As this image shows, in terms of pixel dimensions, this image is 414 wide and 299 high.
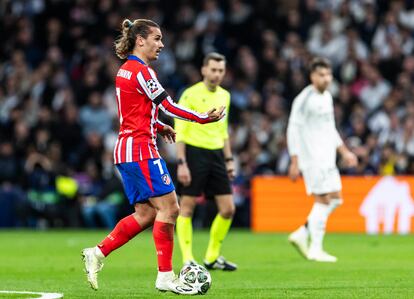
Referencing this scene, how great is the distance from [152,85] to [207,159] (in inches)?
136

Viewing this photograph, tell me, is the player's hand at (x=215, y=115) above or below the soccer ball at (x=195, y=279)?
above

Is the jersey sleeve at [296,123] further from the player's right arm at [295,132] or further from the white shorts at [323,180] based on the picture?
the white shorts at [323,180]

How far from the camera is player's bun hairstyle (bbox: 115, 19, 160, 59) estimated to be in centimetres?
916

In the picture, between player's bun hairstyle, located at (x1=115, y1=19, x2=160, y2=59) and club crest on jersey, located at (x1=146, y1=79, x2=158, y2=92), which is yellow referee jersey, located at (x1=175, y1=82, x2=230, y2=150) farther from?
club crest on jersey, located at (x1=146, y1=79, x2=158, y2=92)

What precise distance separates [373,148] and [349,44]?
3032mm

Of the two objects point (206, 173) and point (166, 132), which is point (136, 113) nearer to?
point (166, 132)

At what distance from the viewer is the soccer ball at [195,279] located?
8969 mm

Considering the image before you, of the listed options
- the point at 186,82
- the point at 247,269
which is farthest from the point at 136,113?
the point at 186,82

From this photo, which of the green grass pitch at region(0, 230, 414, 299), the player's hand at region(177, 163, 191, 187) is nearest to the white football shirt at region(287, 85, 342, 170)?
the green grass pitch at region(0, 230, 414, 299)

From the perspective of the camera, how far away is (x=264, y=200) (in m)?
20.4

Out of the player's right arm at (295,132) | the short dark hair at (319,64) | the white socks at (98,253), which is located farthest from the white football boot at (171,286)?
the short dark hair at (319,64)

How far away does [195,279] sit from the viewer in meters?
8.98

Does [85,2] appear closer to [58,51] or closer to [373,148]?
[58,51]

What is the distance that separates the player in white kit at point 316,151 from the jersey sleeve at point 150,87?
193 inches
